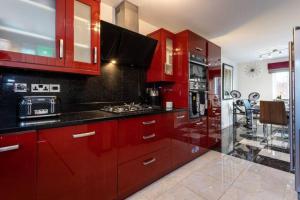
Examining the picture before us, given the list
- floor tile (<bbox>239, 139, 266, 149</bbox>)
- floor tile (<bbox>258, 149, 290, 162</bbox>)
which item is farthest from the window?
floor tile (<bbox>258, 149, 290, 162</bbox>)

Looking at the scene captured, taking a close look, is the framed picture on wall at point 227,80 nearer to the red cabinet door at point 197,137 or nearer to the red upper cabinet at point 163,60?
the red cabinet door at point 197,137

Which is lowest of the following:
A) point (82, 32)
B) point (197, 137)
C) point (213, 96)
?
point (197, 137)

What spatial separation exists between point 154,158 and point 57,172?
103 cm

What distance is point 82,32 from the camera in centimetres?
154

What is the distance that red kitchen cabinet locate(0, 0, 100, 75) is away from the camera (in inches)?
46.5

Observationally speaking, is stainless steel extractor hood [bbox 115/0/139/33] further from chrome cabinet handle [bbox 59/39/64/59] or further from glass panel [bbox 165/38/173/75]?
chrome cabinet handle [bbox 59/39/64/59]

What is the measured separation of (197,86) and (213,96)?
0.60 metres

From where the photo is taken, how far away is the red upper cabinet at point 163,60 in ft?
7.68

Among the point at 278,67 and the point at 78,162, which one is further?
the point at 278,67

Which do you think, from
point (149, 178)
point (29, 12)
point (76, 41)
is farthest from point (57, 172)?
point (29, 12)

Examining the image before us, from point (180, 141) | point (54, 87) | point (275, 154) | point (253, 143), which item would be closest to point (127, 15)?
point (54, 87)

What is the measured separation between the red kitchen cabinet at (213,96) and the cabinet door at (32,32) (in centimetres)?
242

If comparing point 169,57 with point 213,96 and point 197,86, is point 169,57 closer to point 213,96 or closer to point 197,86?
point 197,86

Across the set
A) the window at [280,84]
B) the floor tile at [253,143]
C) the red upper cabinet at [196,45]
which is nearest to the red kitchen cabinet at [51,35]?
the red upper cabinet at [196,45]
